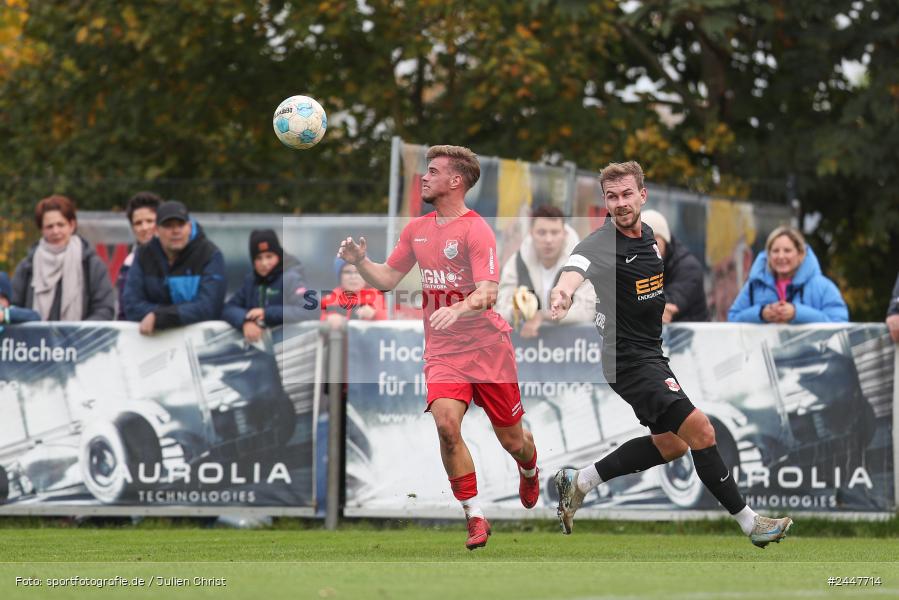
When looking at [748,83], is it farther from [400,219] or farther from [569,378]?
[569,378]

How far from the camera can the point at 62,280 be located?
488 inches

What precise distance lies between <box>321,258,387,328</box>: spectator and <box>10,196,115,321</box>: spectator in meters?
1.84

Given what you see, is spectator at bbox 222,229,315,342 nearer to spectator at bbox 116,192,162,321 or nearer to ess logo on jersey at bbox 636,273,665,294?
spectator at bbox 116,192,162,321

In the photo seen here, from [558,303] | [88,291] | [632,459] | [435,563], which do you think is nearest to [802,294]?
[632,459]

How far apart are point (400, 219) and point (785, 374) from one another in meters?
3.87

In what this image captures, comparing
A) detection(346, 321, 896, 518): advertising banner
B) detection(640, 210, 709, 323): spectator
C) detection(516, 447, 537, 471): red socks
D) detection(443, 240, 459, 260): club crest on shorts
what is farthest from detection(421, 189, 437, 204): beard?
detection(640, 210, 709, 323): spectator

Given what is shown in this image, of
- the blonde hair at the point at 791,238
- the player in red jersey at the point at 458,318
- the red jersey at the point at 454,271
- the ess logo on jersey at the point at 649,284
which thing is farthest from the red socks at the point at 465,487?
the blonde hair at the point at 791,238

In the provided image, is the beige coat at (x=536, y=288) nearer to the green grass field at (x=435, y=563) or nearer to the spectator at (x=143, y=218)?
the green grass field at (x=435, y=563)

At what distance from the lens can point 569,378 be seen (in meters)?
11.6

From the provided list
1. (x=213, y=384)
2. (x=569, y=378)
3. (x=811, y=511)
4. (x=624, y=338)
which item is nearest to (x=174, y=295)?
(x=213, y=384)

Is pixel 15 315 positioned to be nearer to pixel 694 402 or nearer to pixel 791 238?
pixel 694 402

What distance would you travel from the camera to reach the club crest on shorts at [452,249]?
9320 millimetres

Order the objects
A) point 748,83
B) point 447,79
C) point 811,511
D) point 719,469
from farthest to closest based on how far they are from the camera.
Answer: point 447,79 → point 748,83 → point 811,511 → point 719,469

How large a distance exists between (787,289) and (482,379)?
333 cm
